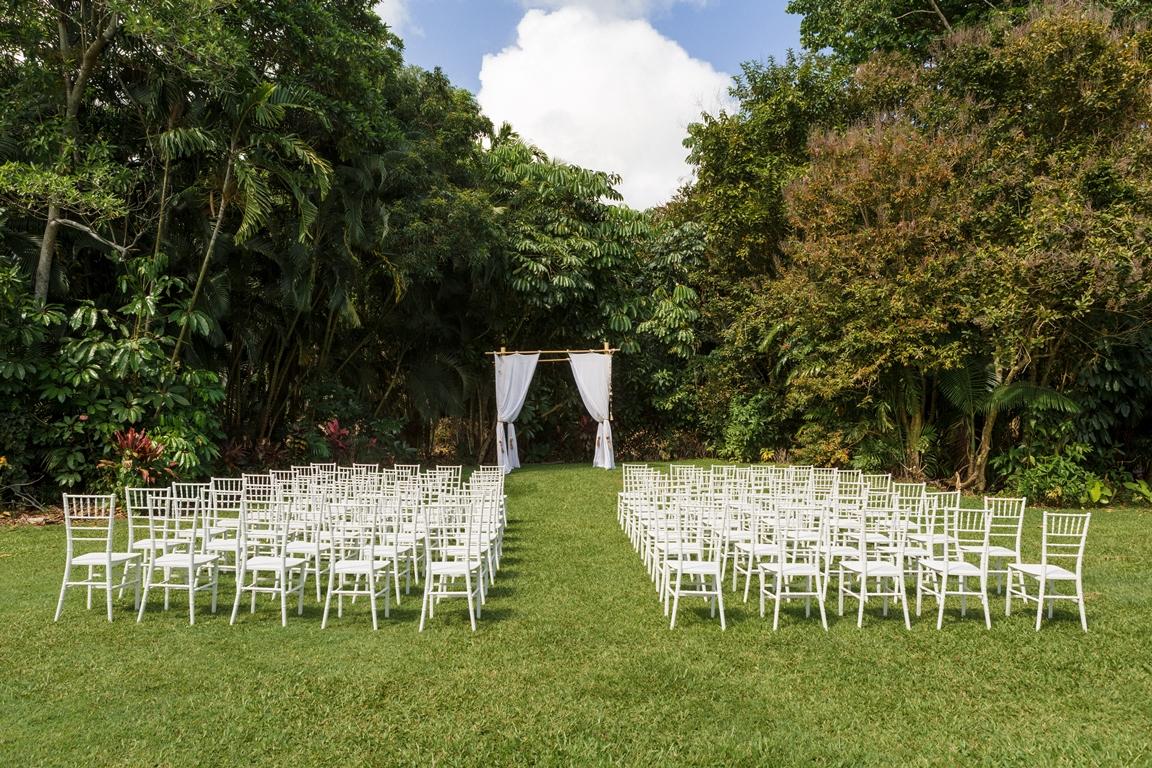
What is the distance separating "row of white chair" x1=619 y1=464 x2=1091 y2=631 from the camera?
19.5 feet

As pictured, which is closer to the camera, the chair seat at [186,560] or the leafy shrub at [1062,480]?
the chair seat at [186,560]

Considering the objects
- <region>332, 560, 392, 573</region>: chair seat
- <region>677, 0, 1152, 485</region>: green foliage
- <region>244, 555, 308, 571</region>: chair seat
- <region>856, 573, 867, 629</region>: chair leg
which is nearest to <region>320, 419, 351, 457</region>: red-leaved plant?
<region>677, 0, 1152, 485</region>: green foliage

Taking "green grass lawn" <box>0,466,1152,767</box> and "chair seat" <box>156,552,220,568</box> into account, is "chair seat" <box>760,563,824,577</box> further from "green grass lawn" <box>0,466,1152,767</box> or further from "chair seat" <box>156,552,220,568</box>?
"chair seat" <box>156,552,220,568</box>

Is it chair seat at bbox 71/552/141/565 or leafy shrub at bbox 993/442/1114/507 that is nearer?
chair seat at bbox 71/552/141/565

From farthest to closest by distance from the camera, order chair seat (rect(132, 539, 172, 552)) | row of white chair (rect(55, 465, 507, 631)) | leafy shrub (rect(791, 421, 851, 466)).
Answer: leafy shrub (rect(791, 421, 851, 466)) < chair seat (rect(132, 539, 172, 552)) < row of white chair (rect(55, 465, 507, 631))

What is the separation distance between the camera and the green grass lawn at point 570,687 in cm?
379

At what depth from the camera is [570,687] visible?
457 cm

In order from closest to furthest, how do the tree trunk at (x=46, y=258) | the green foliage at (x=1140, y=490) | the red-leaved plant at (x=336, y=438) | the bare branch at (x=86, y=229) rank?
the bare branch at (x=86, y=229)
the tree trunk at (x=46, y=258)
the green foliage at (x=1140, y=490)
the red-leaved plant at (x=336, y=438)

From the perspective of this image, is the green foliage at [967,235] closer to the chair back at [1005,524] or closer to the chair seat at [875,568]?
the chair back at [1005,524]

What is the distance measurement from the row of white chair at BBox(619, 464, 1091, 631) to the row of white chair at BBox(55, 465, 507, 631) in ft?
5.09

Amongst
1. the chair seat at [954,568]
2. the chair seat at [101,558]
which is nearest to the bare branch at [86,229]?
the chair seat at [101,558]

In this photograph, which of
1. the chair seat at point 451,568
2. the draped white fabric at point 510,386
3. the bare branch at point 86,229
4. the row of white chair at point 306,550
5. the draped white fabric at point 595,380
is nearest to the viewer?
the chair seat at point 451,568

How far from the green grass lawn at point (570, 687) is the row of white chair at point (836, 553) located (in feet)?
0.84

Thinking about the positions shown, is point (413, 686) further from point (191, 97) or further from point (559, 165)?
point (559, 165)
